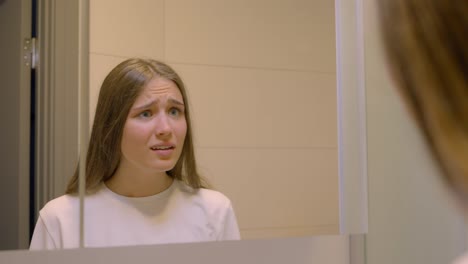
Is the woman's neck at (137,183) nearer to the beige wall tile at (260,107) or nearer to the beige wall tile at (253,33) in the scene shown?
the beige wall tile at (260,107)

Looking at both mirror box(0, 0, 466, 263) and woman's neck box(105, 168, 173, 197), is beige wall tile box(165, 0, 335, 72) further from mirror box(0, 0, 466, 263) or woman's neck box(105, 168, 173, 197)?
woman's neck box(105, 168, 173, 197)

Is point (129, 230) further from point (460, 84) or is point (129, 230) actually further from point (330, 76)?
point (460, 84)

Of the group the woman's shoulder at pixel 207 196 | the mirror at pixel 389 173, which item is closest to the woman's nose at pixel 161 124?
the woman's shoulder at pixel 207 196

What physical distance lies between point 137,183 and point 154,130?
0.10m

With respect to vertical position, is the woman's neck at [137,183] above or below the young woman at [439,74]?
below

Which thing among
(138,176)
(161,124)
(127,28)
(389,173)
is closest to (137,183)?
(138,176)

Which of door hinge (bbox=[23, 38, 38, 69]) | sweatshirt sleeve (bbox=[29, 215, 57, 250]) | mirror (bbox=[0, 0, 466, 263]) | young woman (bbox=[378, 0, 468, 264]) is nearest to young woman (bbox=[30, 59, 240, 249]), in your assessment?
sweatshirt sleeve (bbox=[29, 215, 57, 250])

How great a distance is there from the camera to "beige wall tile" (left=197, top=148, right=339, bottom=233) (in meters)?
1.22

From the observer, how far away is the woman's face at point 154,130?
1.14 metres

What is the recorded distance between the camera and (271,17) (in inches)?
50.4

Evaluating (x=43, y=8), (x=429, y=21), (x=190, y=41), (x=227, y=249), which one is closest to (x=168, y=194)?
(x=227, y=249)

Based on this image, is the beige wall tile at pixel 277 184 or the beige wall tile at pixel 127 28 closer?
the beige wall tile at pixel 127 28

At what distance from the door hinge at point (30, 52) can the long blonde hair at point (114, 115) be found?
133mm

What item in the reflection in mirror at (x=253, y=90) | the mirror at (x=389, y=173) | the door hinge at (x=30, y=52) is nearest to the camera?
the door hinge at (x=30, y=52)
